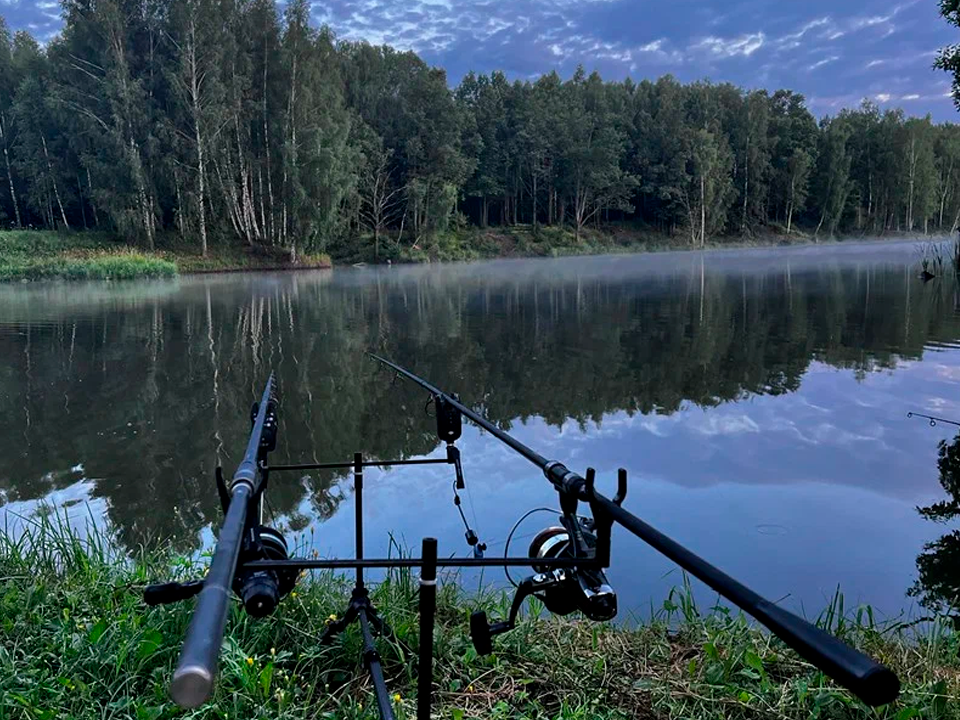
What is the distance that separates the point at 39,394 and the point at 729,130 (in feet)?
234

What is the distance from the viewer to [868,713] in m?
2.55

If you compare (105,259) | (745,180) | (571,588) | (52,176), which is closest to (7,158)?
(52,176)

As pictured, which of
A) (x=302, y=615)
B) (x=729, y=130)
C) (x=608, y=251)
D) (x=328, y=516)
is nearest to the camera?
(x=302, y=615)

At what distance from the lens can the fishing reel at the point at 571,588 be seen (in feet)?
4.64

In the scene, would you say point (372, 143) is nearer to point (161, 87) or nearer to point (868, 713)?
point (161, 87)

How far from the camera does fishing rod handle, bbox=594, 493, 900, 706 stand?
30.0 inches

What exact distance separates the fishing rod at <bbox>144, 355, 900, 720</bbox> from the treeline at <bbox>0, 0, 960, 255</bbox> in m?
39.7

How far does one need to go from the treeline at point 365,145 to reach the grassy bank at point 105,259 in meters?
1.09

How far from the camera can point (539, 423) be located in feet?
27.5

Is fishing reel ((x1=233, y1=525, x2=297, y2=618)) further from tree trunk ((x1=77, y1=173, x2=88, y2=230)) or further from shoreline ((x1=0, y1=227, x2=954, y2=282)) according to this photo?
tree trunk ((x1=77, y1=173, x2=88, y2=230))

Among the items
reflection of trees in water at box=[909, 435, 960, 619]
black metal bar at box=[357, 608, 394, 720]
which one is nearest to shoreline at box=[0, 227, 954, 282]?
reflection of trees in water at box=[909, 435, 960, 619]

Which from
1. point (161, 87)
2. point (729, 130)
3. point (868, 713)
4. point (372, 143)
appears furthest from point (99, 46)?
point (729, 130)

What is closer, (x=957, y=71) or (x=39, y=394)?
(x=39, y=394)

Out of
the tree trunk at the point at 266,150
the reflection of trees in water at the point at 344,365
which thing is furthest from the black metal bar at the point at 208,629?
the tree trunk at the point at 266,150
